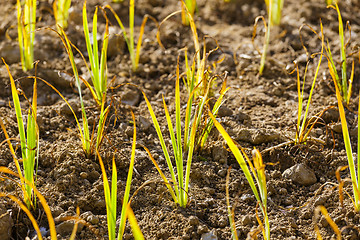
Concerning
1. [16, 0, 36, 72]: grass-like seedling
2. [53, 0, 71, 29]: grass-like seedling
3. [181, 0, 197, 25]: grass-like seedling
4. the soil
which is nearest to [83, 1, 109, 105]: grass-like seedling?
the soil

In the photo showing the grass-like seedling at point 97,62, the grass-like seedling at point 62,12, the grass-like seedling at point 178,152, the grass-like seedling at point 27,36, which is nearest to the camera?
the grass-like seedling at point 178,152

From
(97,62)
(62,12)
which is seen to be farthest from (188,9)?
(97,62)

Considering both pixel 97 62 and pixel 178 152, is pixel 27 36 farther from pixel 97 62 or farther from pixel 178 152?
pixel 178 152

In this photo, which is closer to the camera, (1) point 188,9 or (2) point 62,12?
(2) point 62,12

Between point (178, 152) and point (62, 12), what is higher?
point (62, 12)

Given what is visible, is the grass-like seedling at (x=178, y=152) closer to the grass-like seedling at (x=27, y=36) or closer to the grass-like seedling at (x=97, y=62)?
the grass-like seedling at (x=97, y=62)

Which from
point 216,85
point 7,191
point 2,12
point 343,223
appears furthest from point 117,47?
point 343,223

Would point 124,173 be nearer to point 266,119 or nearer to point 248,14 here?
point 266,119

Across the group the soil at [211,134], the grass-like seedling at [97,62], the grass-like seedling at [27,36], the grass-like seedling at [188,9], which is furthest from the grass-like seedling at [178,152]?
the grass-like seedling at [188,9]
